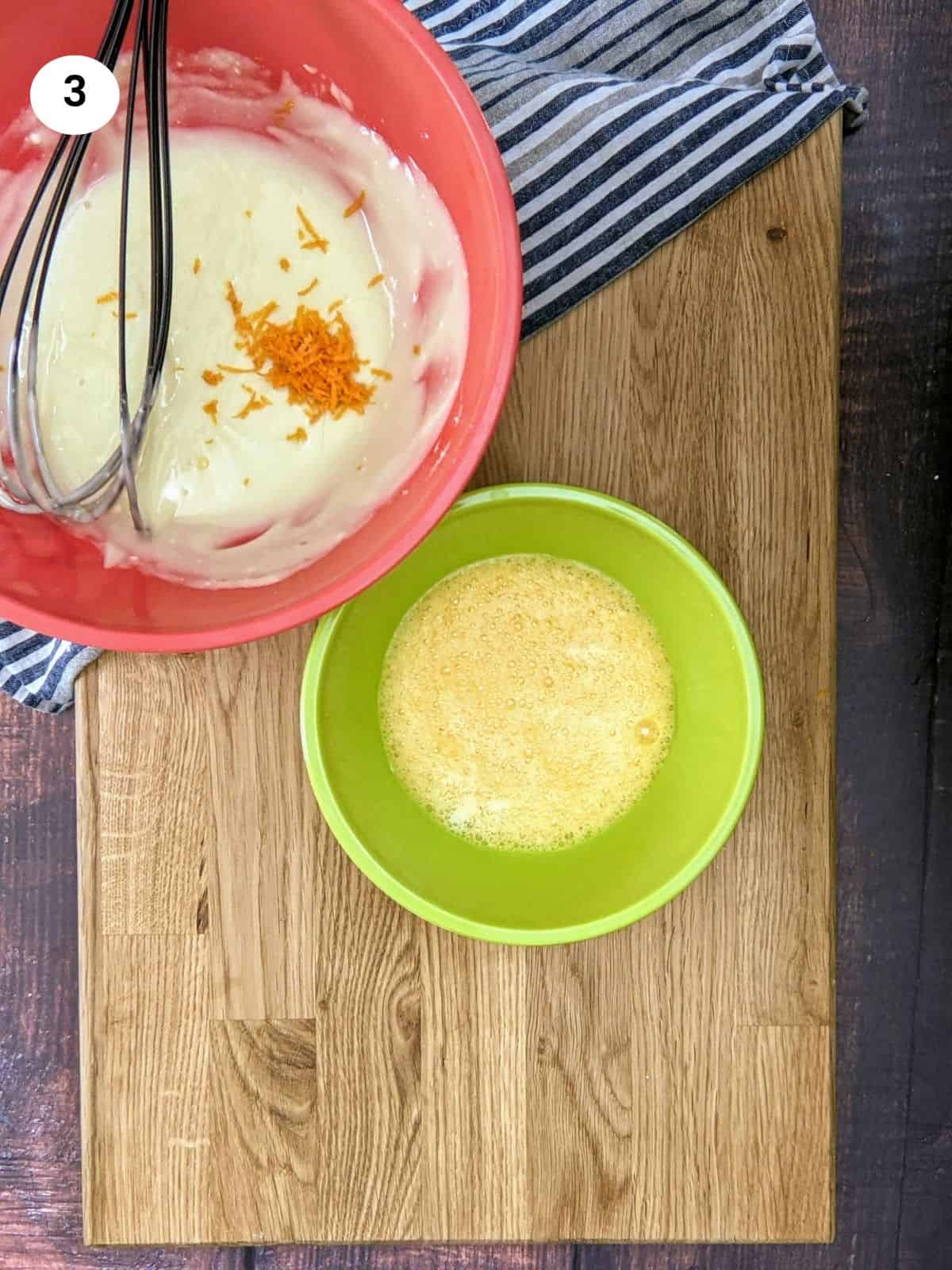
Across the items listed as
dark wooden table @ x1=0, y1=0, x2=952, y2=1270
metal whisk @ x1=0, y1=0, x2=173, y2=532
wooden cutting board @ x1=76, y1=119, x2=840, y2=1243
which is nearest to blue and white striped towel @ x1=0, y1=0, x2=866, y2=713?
wooden cutting board @ x1=76, y1=119, x2=840, y2=1243

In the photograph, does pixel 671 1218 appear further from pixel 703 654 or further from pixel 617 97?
pixel 617 97

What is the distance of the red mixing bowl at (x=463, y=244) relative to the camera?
0.47m

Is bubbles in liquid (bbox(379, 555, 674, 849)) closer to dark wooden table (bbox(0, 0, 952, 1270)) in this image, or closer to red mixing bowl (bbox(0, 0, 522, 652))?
red mixing bowl (bbox(0, 0, 522, 652))

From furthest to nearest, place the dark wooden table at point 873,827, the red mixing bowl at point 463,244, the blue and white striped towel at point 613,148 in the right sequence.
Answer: the dark wooden table at point 873,827
the blue and white striped towel at point 613,148
the red mixing bowl at point 463,244

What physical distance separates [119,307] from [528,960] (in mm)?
398

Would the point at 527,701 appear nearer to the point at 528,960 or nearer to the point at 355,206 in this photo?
the point at 528,960

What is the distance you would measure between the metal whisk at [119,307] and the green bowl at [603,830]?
0.12 metres

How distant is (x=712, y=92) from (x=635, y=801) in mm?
385

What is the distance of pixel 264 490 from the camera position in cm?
54

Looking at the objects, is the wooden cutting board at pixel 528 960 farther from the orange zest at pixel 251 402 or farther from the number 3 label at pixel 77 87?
the number 3 label at pixel 77 87

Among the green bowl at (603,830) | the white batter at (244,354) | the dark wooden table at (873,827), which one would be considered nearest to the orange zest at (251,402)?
the white batter at (244,354)

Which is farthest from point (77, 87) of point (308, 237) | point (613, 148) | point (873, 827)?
point (873, 827)

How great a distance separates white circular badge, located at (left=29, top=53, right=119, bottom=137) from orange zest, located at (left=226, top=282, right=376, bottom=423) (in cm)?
9

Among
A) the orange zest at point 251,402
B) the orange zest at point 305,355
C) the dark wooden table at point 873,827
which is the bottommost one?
the dark wooden table at point 873,827
